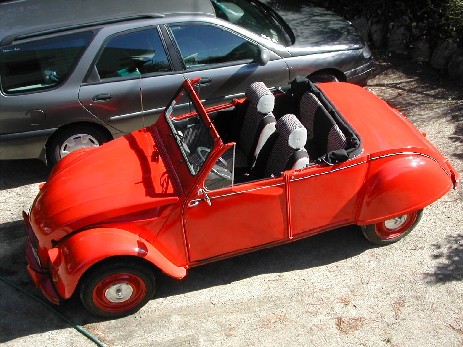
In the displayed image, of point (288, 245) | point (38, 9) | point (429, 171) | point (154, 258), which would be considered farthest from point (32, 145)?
point (429, 171)

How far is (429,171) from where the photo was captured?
5738 millimetres

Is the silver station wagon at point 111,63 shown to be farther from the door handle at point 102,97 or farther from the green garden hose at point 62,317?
the green garden hose at point 62,317

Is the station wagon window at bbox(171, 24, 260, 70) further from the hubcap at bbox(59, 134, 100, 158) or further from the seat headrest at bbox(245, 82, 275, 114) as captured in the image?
the hubcap at bbox(59, 134, 100, 158)

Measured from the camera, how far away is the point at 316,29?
7.86 meters

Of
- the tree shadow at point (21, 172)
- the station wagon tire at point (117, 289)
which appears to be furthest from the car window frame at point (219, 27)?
the station wagon tire at point (117, 289)

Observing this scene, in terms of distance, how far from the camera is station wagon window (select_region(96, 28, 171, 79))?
22.5 feet

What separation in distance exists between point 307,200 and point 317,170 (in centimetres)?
31

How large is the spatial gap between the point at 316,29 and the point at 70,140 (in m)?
3.42

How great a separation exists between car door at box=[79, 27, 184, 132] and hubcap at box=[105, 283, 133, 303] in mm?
2374

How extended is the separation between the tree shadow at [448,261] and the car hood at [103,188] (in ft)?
8.80

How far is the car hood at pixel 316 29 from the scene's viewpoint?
7.57 meters

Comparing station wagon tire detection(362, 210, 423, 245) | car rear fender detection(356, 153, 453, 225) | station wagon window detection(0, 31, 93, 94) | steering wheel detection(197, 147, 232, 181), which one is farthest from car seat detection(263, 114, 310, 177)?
station wagon window detection(0, 31, 93, 94)

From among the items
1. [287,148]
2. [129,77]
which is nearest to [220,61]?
[129,77]

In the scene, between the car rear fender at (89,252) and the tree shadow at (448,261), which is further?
the tree shadow at (448,261)
